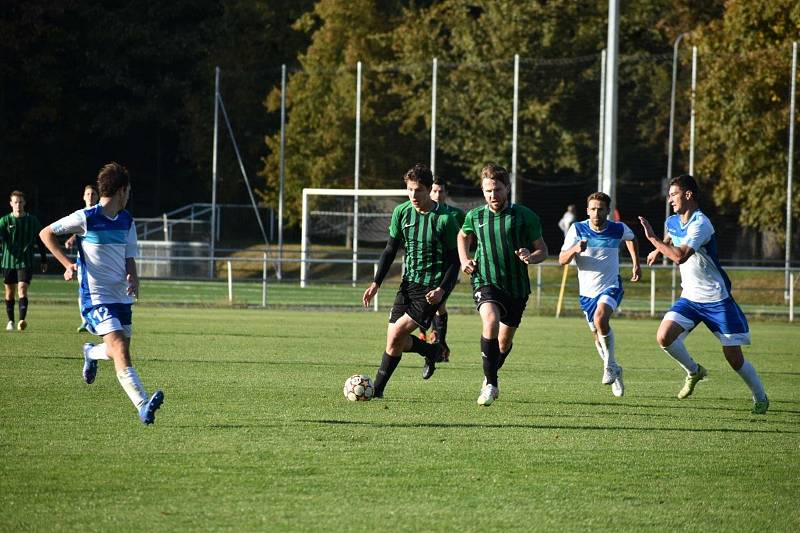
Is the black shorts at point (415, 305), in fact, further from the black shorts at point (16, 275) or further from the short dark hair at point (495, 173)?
the black shorts at point (16, 275)

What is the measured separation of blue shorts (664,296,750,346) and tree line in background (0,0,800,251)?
23.8 meters

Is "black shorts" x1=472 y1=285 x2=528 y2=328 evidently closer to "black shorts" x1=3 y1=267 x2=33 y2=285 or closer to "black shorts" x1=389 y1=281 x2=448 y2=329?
"black shorts" x1=389 y1=281 x2=448 y2=329

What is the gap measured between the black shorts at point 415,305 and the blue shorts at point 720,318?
2.12 m

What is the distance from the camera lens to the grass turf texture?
6.52m

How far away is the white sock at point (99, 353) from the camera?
9.56 m

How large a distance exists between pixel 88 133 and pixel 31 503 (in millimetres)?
46841

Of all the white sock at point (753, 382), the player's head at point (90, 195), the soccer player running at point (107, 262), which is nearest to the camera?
the soccer player running at point (107, 262)

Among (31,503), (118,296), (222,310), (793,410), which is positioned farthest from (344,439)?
(222,310)

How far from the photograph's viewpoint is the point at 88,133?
5166 centimetres

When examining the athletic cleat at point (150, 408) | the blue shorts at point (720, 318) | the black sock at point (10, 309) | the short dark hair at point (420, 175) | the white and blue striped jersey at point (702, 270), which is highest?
the short dark hair at point (420, 175)

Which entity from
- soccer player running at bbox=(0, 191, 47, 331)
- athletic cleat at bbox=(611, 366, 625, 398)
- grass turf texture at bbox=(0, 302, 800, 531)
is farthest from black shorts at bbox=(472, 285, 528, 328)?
soccer player running at bbox=(0, 191, 47, 331)

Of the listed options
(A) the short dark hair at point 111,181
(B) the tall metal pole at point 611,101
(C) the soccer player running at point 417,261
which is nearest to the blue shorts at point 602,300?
(C) the soccer player running at point 417,261

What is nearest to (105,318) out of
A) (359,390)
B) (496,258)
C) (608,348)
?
(359,390)

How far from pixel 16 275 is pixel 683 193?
40.2 feet
